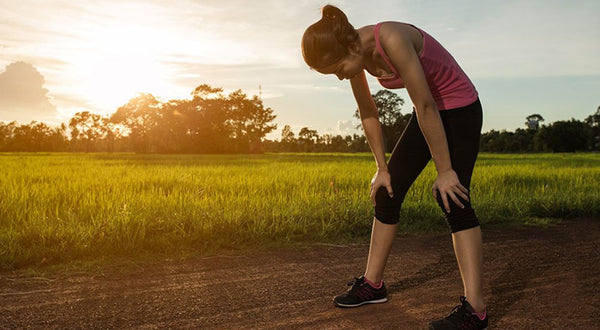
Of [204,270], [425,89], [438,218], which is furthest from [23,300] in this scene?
[438,218]

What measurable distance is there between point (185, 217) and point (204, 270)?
111cm

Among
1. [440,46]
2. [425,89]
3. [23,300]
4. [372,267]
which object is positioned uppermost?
[440,46]

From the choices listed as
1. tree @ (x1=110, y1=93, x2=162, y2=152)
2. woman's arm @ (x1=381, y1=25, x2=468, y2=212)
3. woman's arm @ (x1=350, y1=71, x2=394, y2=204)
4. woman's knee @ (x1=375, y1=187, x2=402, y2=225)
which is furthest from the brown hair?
tree @ (x1=110, y1=93, x2=162, y2=152)

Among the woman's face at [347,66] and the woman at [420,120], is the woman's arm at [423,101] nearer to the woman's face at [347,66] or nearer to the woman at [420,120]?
the woman at [420,120]

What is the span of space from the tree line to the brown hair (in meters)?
36.4

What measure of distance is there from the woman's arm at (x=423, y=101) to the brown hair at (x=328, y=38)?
→ 18cm

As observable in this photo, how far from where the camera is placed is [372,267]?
287cm

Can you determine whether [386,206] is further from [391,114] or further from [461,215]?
[391,114]

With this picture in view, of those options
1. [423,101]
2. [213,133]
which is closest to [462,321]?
[423,101]

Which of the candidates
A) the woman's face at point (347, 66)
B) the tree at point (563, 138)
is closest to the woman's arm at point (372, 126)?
the woman's face at point (347, 66)

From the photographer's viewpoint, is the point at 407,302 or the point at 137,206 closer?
the point at 407,302

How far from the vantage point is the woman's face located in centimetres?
228

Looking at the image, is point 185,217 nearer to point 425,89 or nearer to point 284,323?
point 284,323

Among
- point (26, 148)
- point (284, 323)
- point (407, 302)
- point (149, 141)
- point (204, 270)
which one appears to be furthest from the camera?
point (26, 148)
